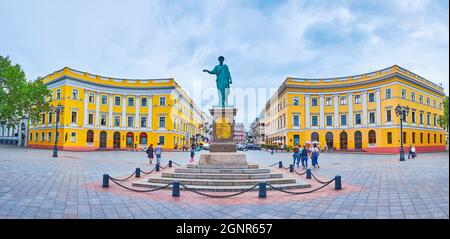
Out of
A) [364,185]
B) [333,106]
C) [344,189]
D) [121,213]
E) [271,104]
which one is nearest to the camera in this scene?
[121,213]

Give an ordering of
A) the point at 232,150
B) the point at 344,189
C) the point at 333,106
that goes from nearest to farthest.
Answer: the point at 344,189
the point at 232,150
the point at 333,106

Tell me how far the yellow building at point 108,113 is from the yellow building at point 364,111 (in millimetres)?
21881

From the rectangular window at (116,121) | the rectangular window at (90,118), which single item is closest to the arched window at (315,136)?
the rectangular window at (116,121)

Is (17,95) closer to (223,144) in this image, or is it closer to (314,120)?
(223,144)

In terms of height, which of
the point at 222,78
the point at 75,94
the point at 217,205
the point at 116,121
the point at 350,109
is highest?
the point at 75,94

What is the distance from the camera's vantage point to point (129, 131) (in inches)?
1898

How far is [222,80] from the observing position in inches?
547

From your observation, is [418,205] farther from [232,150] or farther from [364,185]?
[232,150]

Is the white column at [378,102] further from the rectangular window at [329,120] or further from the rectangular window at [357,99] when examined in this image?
the rectangular window at [329,120]

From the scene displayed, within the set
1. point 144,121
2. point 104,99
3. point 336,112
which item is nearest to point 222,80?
point 336,112

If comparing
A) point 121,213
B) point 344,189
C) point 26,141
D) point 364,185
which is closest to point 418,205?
point 344,189

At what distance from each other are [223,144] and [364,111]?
38117 millimetres

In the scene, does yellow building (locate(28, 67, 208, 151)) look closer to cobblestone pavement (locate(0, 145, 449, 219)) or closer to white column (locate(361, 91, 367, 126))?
white column (locate(361, 91, 367, 126))
